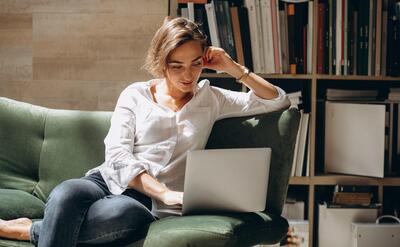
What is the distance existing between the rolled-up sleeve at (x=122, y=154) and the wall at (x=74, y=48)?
76 cm

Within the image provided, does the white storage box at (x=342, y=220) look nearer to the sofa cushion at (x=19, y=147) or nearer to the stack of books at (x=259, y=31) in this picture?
the stack of books at (x=259, y=31)

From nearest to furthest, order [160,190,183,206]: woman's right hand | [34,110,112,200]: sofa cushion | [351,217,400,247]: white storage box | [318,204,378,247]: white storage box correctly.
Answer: [160,190,183,206]: woman's right hand < [34,110,112,200]: sofa cushion < [351,217,400,247]: white storage box < [318,204,378,247]: white storage box

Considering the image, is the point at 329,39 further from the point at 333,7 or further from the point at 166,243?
the point at 166,243

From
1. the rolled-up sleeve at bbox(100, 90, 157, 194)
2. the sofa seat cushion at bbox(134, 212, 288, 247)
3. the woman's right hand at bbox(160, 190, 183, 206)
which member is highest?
the rolled-up sleeve at bbox(100, 90, 157, 194)

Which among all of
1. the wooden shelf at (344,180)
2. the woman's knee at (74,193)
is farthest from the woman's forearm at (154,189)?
the wooden shelf at (344,180)

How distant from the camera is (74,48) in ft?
10.6

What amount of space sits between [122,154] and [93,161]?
36cm

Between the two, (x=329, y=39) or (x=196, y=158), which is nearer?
(x=196, y=158)

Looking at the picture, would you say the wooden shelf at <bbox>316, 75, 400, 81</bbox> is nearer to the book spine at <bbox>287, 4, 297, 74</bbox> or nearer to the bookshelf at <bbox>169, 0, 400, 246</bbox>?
the bookshelf at <bbox>169, 0, 400, 246</bbox>

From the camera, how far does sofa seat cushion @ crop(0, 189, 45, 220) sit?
245cm

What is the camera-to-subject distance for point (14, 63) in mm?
3264

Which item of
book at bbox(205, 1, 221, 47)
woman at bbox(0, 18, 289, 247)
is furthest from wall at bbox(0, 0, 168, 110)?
woman at bbox(0, 18, 289, 247)

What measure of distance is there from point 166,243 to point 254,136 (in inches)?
25.0

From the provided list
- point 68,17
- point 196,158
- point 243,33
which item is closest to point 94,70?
point 68,17
